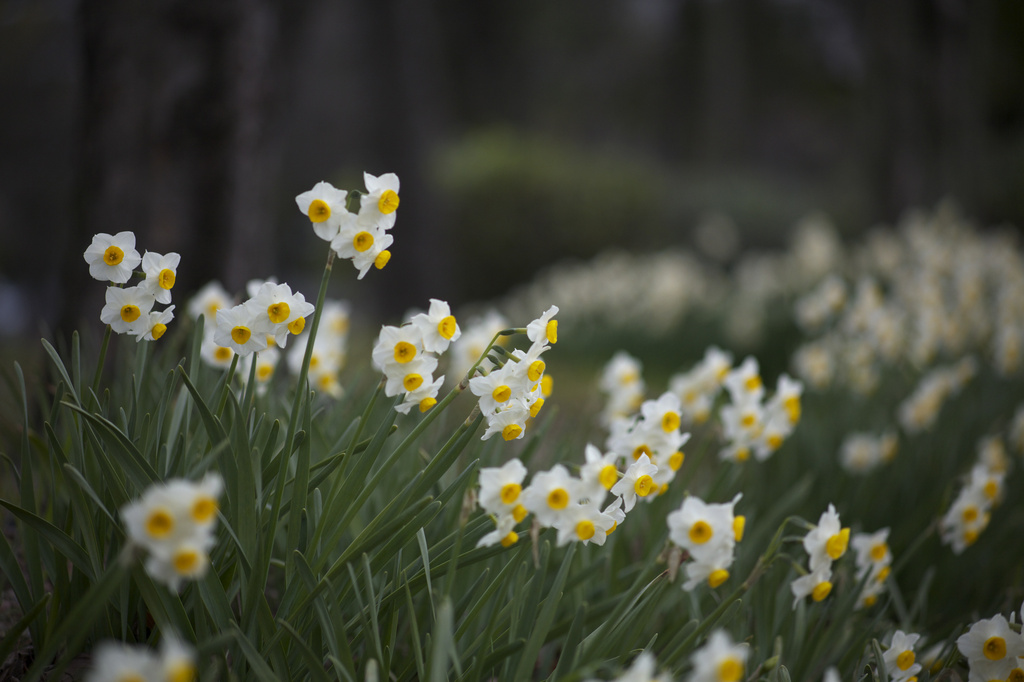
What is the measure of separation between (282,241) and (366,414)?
1466 cm

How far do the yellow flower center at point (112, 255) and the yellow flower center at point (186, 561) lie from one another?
2.07ft

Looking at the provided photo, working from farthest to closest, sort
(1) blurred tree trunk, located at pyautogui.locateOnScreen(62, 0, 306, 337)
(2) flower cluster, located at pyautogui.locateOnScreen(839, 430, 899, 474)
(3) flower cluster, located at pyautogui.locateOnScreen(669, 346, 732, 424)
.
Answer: (1) blurred tree trunk, located at pyautogui.locateOnScreen(62, 0, 306, 337), (2) flower cluster, located at pyautogui.locateOnScreen(839, 430, 899, 474), (3) flower cluster, located at pyautogui.locateOnScreen(669, 346, 732, 424)

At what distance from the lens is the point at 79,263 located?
2646 millimetres

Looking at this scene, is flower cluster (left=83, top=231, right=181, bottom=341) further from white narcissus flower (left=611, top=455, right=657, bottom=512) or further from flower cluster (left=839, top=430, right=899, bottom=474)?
flower cluster (left=839, top=430, right=899, bottom=474)

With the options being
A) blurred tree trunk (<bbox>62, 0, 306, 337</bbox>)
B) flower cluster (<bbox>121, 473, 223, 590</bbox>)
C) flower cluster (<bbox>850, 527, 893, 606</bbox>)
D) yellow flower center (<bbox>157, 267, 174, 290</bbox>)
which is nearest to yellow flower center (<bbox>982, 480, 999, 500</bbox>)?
flower cluster (<bbox>850, 527, 893, 606</bbox>)

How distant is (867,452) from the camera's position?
8.23 ft

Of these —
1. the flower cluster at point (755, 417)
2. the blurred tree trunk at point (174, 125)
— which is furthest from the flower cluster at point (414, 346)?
the blurred tree trunk at point (174, 125)

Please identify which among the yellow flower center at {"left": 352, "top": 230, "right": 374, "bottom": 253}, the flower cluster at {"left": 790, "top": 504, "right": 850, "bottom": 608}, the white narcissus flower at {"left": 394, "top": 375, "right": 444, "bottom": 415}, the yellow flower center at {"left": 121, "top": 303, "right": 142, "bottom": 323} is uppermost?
the yellow flower center at {"left": 121, "top": 303, "right": 142, "bottom": 323}

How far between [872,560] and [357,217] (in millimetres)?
1257

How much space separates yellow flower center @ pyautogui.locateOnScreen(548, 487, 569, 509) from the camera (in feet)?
3.58

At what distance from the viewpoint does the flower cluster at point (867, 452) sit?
2465 millimetres

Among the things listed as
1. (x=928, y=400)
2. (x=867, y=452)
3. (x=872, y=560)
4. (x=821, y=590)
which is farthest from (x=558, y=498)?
(x=928, y=400)

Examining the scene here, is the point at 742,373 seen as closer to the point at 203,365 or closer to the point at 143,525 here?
the point at 203,365

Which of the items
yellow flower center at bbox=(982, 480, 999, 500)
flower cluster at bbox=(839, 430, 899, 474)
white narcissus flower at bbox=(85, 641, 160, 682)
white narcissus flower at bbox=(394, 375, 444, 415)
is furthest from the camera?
flower cluster at bbox=(839, 430, 899, 474)
